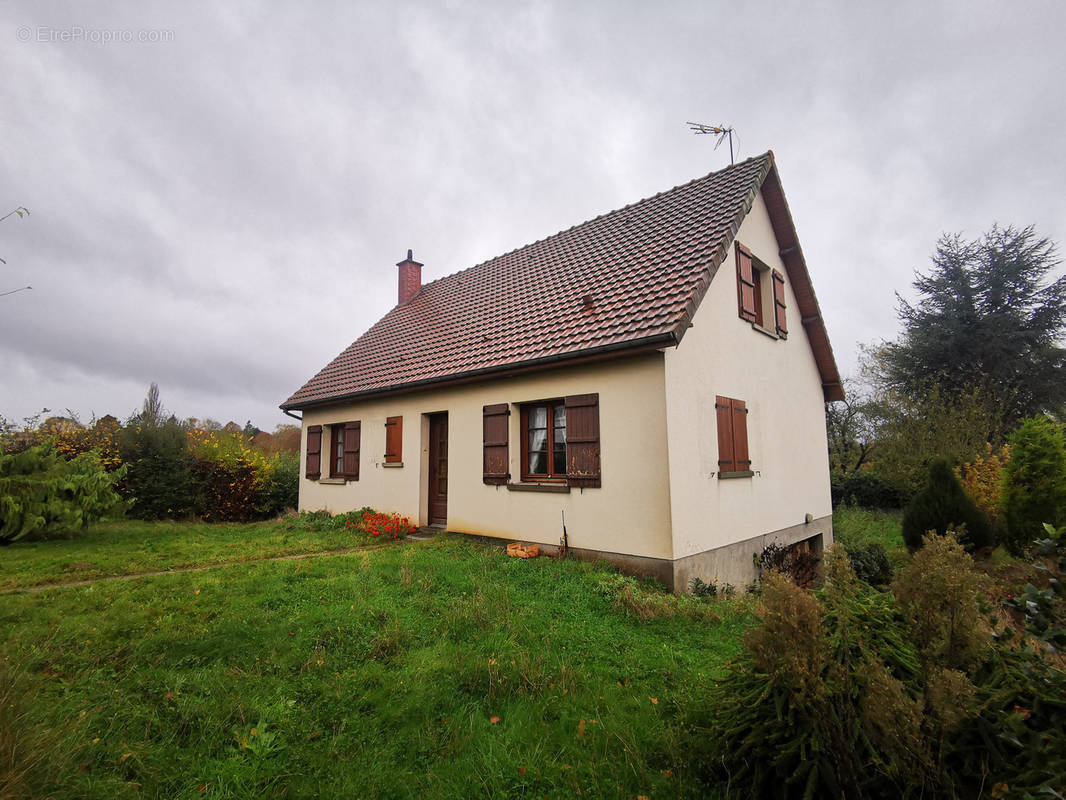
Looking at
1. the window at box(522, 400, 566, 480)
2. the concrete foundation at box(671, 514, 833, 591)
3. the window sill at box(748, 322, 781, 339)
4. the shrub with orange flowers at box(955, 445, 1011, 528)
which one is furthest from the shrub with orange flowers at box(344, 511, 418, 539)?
the shrub with orange flowers at box(955, 445, 1011, 528)

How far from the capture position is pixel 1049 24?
7.88 metres

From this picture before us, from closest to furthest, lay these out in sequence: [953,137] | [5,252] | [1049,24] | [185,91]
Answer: [5,252] → [185,91] → [1049,24] → [953,137]

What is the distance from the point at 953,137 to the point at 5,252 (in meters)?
20.7

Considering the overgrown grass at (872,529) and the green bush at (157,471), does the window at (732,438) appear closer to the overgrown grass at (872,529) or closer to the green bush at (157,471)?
the overgrown grass at (872,529)

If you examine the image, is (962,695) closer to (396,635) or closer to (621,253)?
(396,635)

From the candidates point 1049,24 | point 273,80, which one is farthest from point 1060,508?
point 273,80

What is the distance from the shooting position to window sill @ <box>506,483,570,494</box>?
7.64 metres

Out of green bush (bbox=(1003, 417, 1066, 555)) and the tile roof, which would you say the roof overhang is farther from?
green bush (bbox=(1003, 417, 1066, 555))

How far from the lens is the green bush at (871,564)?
29.9 ft

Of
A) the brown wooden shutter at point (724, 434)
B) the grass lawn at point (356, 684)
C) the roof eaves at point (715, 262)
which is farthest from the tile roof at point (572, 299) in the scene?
the grass lawn at point (356, 684)

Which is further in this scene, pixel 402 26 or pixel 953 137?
pixel 953 137

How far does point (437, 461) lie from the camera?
10430mm

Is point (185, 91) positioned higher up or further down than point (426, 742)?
higher up

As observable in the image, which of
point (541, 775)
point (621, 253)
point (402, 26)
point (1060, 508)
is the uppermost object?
point (402, 26)
